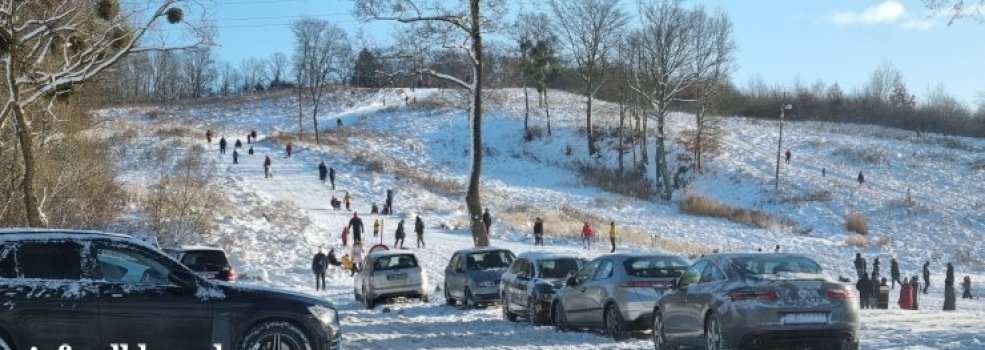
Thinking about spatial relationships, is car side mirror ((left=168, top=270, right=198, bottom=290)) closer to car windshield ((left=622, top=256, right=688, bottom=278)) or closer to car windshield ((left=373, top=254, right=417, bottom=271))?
car windshield ((left=622, top=256, right=688, bottom=278))

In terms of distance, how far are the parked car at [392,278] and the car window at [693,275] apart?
12.9 meters

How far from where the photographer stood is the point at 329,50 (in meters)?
76.1

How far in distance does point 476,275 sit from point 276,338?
13356 millimetres

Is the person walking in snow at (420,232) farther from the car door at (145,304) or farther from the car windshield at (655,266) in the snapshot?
the car door at (145,304)

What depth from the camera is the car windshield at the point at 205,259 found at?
63.7ft

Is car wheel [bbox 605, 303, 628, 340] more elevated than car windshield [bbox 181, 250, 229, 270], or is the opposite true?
car windshield [bbox 181, 250, 229, 270]

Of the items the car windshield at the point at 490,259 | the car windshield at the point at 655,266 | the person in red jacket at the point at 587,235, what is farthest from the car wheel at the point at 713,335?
the person in red jacket at the point at 587,235

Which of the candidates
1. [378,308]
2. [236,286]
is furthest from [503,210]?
[236,286]

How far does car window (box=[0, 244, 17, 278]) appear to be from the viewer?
30.0 ft

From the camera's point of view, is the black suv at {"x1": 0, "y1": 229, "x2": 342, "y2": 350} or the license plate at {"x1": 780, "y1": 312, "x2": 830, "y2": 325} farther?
the license plate at {"x1": 780, "y1": 312, "x2": 830, "y2": 325}

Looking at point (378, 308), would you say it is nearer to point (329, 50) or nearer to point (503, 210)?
point (503, 210)

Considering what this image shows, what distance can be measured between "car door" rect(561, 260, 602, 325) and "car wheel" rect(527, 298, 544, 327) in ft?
3.71

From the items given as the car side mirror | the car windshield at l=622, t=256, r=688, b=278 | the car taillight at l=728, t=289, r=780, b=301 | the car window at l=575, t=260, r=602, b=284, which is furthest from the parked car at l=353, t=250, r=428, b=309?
the car side mirror

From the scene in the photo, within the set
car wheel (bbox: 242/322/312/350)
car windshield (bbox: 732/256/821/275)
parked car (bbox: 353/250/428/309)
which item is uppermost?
car windshield (bbox: 732/256/821/275)
